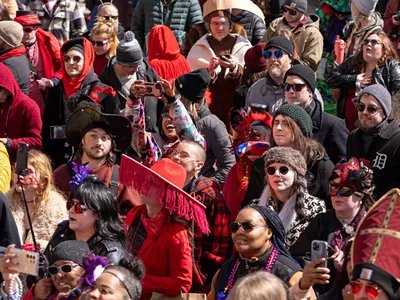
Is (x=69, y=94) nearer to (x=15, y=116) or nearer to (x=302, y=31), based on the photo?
(x=15, y=116)

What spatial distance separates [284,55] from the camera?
10.9 metres

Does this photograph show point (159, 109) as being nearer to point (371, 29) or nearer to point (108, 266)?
point (371, 29)

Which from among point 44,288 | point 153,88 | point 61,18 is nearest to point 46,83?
point 153,88

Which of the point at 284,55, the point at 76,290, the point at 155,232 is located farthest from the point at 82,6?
the point at 76,290

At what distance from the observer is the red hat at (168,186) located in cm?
846

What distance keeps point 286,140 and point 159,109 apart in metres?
2.20

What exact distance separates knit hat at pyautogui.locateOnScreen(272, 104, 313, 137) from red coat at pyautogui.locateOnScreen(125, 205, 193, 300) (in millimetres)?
1397

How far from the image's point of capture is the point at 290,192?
8836mm

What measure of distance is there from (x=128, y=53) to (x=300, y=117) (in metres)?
2.36

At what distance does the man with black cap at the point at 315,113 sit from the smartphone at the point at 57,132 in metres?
2.16

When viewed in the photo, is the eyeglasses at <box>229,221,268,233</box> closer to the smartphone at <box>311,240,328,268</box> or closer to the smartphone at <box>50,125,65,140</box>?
the smartphone at <box>311,240,328,268</box>

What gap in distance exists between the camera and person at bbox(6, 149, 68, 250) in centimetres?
927

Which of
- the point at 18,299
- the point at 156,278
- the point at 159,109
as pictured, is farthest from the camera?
the point at 159,109

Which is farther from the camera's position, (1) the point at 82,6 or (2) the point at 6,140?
(1) the point at 82,6
